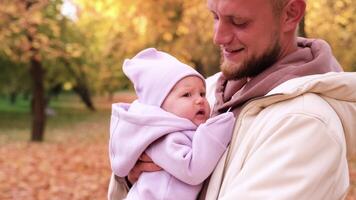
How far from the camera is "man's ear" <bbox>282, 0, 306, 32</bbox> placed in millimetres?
2064

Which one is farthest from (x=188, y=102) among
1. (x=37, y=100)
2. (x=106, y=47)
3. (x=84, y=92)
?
(x=84, y=92)

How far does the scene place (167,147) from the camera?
2121 mm

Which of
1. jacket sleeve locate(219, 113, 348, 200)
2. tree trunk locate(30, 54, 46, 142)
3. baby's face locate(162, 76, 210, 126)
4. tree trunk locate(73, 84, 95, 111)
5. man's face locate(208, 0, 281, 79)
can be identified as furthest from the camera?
tree trunk locate(73, 84, 95, 111)

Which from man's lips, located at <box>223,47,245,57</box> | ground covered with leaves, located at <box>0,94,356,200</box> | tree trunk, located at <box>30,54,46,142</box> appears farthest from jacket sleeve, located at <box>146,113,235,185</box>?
tree trunk, located at <box>30,54,46,142</box>

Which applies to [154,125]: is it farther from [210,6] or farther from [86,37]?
[86,37]

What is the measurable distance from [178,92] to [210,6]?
0.36 meters

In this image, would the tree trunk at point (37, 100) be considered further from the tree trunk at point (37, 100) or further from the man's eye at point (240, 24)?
the man's eye at point (240, 24)

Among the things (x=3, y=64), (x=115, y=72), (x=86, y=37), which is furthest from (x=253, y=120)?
(x=115, y=72)

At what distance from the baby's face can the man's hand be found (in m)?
0.21

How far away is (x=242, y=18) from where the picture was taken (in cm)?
202

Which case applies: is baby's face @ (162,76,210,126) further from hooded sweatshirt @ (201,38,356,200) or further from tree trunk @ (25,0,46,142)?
tree trunk @ (25,0,46,142)

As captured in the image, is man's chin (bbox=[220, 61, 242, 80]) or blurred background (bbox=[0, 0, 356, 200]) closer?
man's chin (bbox=[220, 61, 242, 80])

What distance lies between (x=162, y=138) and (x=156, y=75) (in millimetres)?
274

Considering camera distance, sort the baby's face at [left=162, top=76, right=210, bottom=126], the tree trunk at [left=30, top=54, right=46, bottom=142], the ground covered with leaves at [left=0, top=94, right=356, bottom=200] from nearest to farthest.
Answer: the baby's face at [left=162, top=76, right=210, bottom=126], the ground covered with leaves at [left=0, top=94, right=356, bottom=200], the tree trunk at [left=30, top=54, right=46, bottom=142]
